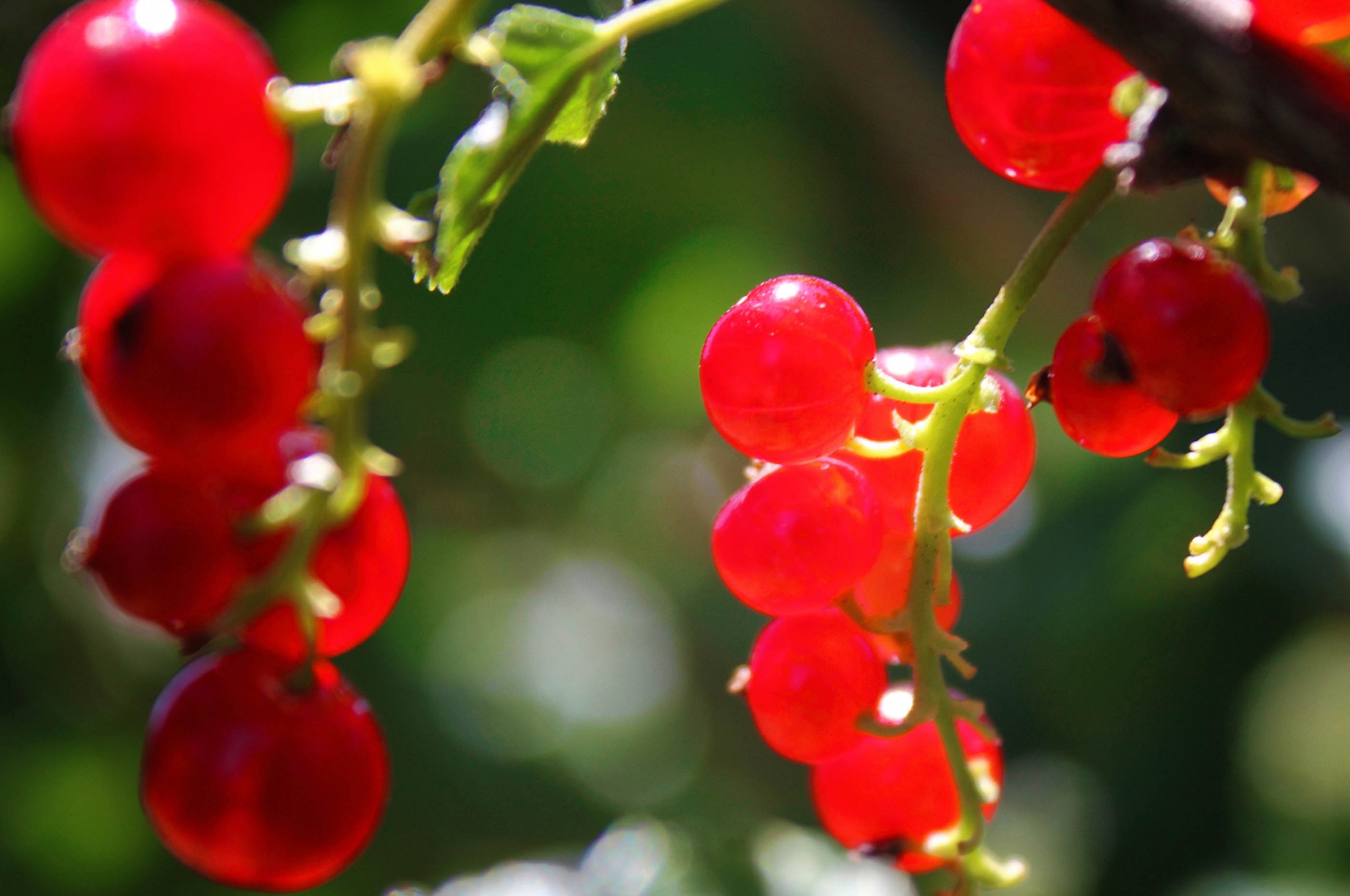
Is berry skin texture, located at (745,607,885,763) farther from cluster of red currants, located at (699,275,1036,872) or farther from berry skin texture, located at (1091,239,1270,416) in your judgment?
berry skin texture, located at (1091,239,1270,416)

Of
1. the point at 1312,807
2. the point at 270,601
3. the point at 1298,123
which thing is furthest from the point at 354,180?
the point at 1312,807

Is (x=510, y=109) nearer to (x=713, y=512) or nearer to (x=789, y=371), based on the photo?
(x=789, y=371)

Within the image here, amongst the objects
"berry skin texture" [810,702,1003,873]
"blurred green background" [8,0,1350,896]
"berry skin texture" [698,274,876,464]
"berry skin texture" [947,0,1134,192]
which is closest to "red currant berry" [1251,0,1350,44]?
"berry skin texture" [947,0,1134,192]

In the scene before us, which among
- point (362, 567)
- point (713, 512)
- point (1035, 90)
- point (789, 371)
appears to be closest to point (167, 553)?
point (362, 567)

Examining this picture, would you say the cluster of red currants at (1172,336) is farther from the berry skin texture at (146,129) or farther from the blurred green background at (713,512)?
the blurred green background at (713,512)

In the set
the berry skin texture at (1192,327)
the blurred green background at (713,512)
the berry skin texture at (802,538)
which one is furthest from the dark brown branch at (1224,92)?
the blurred green background at (713,512)
